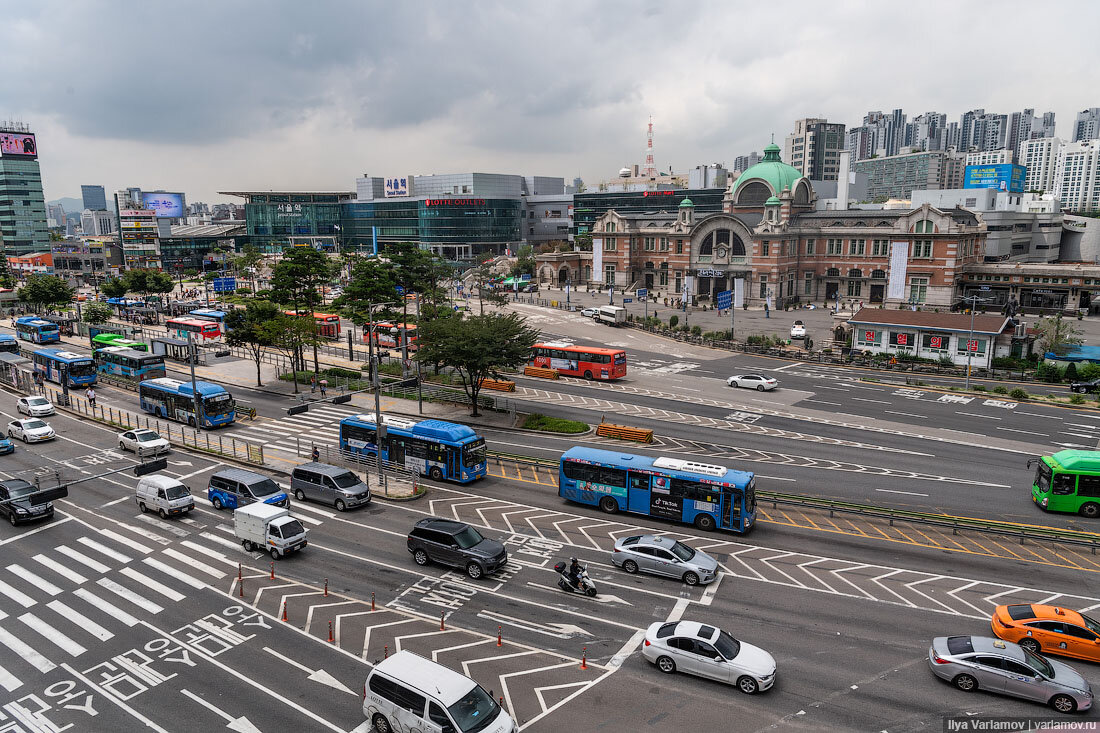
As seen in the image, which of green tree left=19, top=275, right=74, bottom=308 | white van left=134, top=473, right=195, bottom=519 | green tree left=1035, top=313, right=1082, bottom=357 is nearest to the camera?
white van left=134, top=473, right=195, bottom=519

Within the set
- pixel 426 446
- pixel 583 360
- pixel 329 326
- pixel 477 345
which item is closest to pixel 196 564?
pixel 426 446

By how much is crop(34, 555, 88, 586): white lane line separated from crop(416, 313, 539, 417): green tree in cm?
2641

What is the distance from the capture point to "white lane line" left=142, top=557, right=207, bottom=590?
88.3 ft

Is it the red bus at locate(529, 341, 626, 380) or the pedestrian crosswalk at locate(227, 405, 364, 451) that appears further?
the red bus at locate(529, 341, 626, 380)

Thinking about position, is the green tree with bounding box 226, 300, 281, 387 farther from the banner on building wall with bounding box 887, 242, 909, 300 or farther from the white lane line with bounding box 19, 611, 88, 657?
the banner on building wall with bounding box 887, 242, 909, 300

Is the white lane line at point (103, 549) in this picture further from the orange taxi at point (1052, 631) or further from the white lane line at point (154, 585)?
the orange taxi at point (1052, 631)

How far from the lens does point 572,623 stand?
23766mm

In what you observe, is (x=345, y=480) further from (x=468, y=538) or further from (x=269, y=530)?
(x=468, y=538)

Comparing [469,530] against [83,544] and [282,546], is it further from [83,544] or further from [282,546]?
[83,544]

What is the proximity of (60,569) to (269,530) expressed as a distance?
880cm

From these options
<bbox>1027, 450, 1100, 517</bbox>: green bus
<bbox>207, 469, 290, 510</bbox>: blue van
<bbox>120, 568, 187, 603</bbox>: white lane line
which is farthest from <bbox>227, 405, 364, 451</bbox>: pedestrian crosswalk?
<bbox>1027, 450, 1100, 517</bbox>: green bus

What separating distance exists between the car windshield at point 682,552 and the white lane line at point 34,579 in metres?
24.1

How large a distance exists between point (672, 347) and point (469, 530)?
59.5m

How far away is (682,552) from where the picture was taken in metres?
27.1
